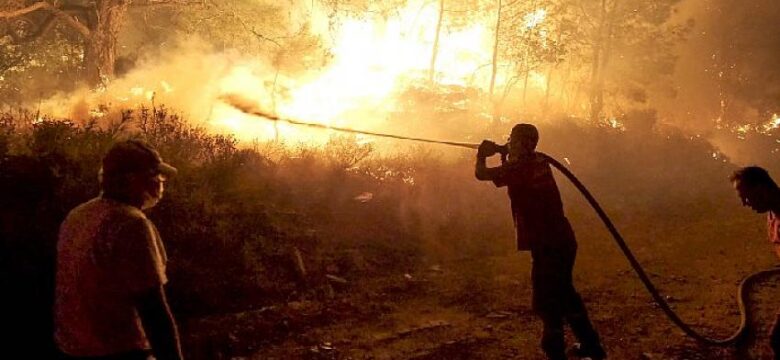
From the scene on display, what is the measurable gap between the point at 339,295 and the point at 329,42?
17254mm

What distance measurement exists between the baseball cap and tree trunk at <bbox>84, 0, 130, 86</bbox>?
15.5 meters

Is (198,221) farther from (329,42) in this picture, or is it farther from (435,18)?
(435,18)

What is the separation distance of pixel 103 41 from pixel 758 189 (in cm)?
1697

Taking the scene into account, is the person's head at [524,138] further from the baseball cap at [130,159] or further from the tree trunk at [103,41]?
the tree trunk at [103,41]

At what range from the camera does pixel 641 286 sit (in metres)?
7.78

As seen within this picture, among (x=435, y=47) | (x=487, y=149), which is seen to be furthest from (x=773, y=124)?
(x=487, y=149)

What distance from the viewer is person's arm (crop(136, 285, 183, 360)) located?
240cm

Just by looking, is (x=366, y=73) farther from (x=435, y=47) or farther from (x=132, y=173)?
(x=132, y=173)

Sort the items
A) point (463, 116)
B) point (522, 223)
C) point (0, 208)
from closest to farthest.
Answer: point (522, 223) → point (0, 208) → point (463, 116)

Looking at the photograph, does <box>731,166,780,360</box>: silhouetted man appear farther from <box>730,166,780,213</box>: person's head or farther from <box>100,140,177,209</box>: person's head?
<box>100,140,177,209</box>: person's head

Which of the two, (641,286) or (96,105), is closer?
(641,286)

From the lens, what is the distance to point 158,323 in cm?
243

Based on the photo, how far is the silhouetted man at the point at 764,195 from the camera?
4.31m

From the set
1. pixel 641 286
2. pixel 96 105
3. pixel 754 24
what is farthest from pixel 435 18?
pixel 754 24
